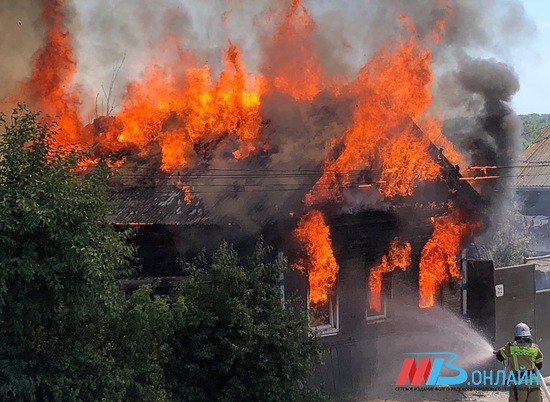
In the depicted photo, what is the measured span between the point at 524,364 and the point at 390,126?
573 cm

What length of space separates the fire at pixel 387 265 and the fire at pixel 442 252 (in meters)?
0.73

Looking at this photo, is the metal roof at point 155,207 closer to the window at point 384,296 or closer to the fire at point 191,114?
the fire at point 191,114

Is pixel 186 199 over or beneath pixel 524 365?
over

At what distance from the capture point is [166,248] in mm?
12211

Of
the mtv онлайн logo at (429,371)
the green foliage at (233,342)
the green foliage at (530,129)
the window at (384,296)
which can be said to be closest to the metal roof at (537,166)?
the green foliage at (530,129)

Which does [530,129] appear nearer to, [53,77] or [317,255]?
[317,255]

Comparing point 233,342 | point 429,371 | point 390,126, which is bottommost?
point 429,371

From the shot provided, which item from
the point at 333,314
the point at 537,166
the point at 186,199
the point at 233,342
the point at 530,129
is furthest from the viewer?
the point at 530,129

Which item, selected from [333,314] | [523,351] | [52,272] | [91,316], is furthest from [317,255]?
[52,272]

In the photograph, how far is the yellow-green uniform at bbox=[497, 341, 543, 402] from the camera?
8758 mm

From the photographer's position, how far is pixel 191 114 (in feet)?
46.3

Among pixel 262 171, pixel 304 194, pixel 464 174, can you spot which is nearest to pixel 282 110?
pixel 262 171

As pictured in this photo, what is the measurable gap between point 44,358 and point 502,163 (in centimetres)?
1179

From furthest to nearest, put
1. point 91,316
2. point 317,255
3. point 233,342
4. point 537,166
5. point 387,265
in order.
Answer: point 537,166 < point 387,265 < point 317,255 < point 233,342 < point 91,316
